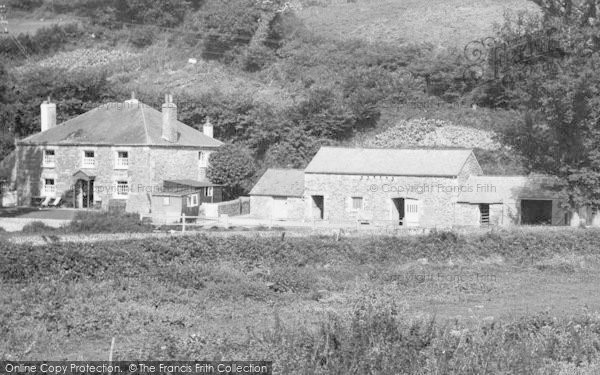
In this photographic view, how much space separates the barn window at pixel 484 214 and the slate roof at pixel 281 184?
27.8ft

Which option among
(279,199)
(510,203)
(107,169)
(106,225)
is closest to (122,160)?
(107,169)

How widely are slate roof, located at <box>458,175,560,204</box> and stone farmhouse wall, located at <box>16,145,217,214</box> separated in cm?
1465

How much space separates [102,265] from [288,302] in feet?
21.4

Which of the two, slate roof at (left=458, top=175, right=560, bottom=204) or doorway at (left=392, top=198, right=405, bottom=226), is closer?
slate roof at (left=458, top=175, right=560, bottom=204)

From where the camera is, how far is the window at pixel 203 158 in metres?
45.9

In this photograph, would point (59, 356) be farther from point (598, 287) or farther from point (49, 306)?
point (598, 287)

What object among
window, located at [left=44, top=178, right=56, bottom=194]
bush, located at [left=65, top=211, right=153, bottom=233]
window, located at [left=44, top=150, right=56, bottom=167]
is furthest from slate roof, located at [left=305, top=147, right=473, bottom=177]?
window, located at [left=44, top=178, right=56, bottom=194]

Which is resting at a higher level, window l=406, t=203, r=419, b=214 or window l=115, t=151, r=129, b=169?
window l=115, t=151, r=129, b=169

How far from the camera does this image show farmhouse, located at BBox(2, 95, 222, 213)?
44125 mm

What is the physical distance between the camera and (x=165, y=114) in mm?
44594

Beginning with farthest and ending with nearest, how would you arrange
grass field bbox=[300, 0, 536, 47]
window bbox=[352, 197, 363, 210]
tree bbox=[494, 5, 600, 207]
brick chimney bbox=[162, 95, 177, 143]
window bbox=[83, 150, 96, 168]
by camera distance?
grass field bbox=[300, 0, 536, 47] < window bbox=[83, 150, 96, 168] < brick chimney bbox=[162, 95, 177, 143] < window bbox=[352, 197, 363, 210] < tree bbox=[494, 5, 600, 207]

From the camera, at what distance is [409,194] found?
39.6 metres

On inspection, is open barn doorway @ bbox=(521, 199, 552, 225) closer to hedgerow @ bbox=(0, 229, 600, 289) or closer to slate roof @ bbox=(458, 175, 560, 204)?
slate roof @ bbox=(458, 175, 560, 204)

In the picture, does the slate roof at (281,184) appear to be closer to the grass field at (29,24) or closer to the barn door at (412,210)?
the barn door at (412,210)
